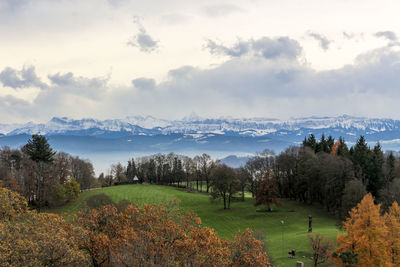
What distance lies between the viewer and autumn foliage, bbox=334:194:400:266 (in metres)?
35.7

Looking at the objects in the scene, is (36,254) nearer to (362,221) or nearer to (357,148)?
(362,221)

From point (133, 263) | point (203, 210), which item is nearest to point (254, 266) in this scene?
point (133, 263)

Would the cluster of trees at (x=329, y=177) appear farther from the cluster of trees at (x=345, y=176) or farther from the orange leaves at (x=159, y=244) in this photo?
the orange leaves at (x=159, y=244)

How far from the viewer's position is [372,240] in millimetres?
36594

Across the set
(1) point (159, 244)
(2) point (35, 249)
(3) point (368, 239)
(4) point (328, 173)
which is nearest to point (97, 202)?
(1) point (159, 244)

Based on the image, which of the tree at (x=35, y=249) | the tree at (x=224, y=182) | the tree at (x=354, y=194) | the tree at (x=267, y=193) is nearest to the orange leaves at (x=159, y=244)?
the tree at (x=35, y=249)

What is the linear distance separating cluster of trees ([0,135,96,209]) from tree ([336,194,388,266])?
218ft

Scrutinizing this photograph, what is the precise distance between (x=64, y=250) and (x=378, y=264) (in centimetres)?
3327

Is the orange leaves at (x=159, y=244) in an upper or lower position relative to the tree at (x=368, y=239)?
upper

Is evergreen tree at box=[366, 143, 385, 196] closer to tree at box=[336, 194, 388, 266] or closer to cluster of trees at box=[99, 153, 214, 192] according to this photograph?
tree at box=[336, 194, 388, 266]

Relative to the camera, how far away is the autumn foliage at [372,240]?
35656mm

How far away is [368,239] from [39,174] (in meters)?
75.4

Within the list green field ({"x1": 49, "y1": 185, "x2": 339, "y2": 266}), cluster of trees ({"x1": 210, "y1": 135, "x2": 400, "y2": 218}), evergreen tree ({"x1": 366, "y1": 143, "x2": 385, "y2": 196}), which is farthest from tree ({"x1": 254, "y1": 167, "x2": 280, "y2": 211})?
evergreen tree ({"x1": 366, "y1": 143, "x2": 385, "y2": 196})

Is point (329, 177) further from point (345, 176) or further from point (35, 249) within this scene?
point (35, 249)
